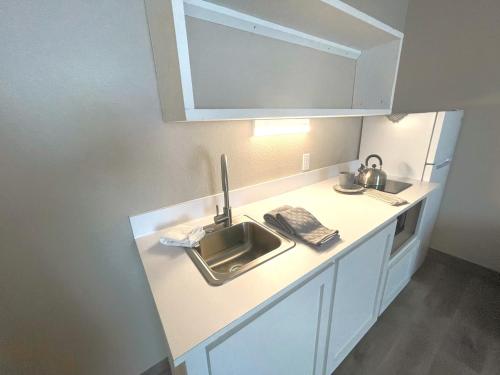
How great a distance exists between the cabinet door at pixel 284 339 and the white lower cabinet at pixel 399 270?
741 mm

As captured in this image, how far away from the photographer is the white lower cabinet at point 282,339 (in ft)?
1.99

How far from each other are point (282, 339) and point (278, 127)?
1.07m

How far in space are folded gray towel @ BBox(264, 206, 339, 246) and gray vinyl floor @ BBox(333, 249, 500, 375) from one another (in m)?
0.94

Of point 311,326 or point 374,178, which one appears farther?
point 374,178

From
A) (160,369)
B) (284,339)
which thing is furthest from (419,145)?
(160,369)

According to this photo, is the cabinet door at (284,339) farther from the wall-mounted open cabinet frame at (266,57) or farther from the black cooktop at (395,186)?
the black cooktop at (395,186)

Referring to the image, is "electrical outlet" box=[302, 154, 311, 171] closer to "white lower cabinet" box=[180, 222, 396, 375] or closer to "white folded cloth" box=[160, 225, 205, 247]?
"white lower cabinet" box=[180, 222, 396, 375]

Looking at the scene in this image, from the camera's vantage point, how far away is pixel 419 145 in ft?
5.32

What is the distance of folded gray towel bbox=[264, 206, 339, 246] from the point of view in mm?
890

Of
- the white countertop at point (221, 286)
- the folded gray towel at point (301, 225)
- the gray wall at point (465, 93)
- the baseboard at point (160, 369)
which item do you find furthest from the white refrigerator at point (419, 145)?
the baseboard at point (160, 369)

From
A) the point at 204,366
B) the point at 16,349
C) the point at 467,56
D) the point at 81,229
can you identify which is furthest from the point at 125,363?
the point at 467,56

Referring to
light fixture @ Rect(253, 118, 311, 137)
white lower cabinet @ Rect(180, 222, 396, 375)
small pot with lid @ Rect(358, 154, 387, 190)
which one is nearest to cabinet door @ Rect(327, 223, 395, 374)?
white lower cabinet @ Rect(180, 222, 396, 375)

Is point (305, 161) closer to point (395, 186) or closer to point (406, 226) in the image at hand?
point (395, 186)

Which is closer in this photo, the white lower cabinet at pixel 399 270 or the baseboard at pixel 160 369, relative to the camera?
the baseboard at pixel 160 369
